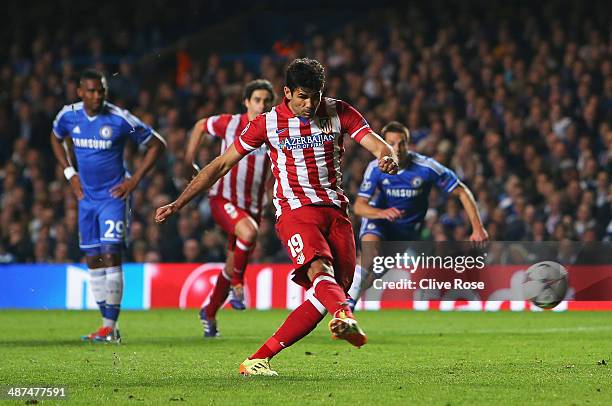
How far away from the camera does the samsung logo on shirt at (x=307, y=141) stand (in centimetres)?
752

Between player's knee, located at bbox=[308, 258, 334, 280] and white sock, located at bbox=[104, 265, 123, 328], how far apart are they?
389cm

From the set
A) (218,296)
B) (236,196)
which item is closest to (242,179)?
(236,196)

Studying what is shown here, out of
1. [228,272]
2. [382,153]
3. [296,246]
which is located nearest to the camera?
[382,153]

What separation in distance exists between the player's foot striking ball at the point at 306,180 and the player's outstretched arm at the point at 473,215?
3029 mm

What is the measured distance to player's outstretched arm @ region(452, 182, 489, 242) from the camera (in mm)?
10445

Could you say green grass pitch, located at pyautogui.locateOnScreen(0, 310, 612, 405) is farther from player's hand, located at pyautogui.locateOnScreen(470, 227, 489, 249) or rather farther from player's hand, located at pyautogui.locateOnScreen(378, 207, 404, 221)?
player's hand, located at pyautogui.locateOnScreen(378, 207, 404, 221)

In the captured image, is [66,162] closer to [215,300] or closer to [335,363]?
[215,300]

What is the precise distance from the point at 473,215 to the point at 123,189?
3173mm

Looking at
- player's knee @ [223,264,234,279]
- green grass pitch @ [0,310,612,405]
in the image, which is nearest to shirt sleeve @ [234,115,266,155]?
green grass pitch @ [0,310,612,405]

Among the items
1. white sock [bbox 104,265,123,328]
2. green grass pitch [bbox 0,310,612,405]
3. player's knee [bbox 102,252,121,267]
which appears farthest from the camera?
player's knee [bbox 102,252,121,267]

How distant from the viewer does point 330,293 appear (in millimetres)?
7090

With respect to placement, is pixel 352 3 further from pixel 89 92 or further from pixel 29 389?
pixel 29 389

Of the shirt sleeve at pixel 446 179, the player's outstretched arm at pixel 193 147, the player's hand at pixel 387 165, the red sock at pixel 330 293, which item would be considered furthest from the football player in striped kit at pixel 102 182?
the player's hand at pixel 387 165

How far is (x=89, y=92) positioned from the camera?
10.8 meters
